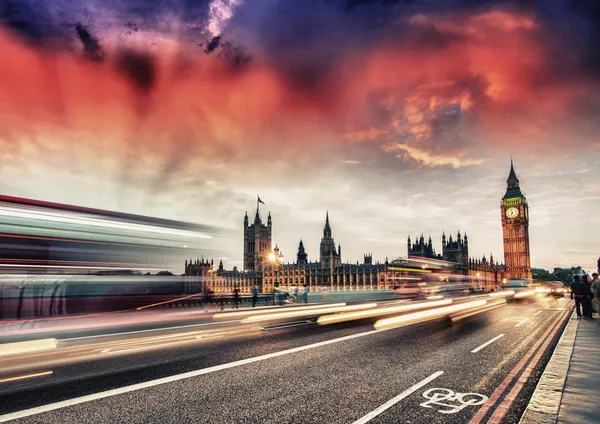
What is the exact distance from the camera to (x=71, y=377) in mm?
7055

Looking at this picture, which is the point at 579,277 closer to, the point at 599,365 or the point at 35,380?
the point at 599,365

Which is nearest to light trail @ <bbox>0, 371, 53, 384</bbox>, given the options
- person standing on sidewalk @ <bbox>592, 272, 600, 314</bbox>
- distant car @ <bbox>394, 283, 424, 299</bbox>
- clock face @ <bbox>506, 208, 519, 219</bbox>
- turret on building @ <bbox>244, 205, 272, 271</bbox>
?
person standing on sidewalk @ <bbox>592, 272, 600, 314</bbox>

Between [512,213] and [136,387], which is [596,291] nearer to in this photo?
[136,387]

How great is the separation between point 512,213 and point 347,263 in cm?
8637

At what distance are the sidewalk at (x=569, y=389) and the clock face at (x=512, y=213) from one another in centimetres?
18913

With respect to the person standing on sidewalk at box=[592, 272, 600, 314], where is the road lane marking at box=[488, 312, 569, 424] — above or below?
below

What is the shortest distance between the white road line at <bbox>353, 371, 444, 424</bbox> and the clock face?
19346 centimetres

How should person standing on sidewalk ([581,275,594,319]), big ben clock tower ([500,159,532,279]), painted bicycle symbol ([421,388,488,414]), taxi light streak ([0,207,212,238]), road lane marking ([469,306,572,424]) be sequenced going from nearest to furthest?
road lane marking ([469,306,572,424]) → painted bicycle symbol ([421,388,488,414]) → taxi light streak ([0,207,212,238]) → person standing on sidewalk ([581,275,594,319]) → big ben clock tower ([500,159,532,279])

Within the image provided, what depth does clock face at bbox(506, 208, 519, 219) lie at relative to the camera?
175250mm

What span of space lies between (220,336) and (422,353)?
616 centimetres

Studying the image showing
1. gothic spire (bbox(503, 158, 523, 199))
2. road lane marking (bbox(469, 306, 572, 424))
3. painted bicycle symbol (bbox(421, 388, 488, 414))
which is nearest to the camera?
road lane marking (bbox(469, 306, 572, 424))

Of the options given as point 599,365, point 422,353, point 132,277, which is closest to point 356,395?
point 422,353

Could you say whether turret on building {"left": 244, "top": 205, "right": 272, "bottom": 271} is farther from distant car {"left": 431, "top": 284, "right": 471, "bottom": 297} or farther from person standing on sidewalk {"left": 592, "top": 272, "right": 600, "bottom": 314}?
person standing on sidewalk {"left": 592, "top": 272, "right": 600, "bottom": 314}

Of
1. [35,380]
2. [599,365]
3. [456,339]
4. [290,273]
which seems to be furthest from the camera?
[290,273]
